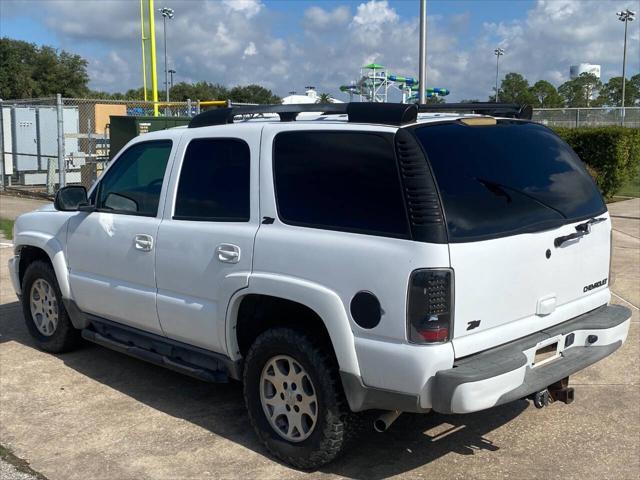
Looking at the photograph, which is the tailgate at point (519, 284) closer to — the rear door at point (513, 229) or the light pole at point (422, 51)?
the rear door at point (513, 229)

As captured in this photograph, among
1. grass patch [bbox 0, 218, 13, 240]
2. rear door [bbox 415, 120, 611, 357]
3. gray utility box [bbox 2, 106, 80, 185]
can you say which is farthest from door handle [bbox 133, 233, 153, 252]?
gray utility box [bbox 2, 106, 80, 185]

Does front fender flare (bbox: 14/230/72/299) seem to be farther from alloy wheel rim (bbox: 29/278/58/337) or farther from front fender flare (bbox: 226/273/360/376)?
front fender flare (bbox: 226/273/360/376)

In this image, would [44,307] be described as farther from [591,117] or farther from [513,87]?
[513,87]

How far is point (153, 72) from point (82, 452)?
55.9 ft

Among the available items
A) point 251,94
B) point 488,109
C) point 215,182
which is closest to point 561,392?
point 488,109

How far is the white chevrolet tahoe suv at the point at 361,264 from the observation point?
3438 mm

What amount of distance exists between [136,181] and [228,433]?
6.38ft

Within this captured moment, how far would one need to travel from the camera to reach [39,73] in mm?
57219

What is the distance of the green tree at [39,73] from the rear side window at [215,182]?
180 feet

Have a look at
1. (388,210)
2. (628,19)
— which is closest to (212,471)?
(388,210)

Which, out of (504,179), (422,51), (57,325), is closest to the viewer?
(504,179)

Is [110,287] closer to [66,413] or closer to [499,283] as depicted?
[66,413]

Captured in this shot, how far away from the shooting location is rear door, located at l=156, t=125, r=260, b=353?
4238 mm

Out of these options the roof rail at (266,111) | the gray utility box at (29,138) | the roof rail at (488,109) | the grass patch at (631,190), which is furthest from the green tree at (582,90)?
the roof rail at (266,111)
